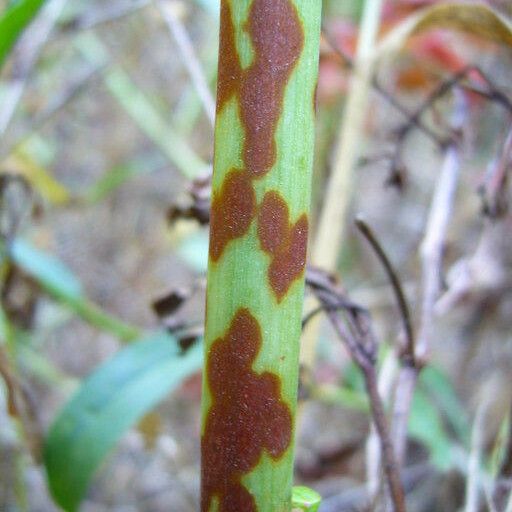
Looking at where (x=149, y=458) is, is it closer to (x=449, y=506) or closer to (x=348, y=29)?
(x=449, y=506)

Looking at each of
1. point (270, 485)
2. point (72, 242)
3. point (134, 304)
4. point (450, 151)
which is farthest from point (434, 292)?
point (72, 242)

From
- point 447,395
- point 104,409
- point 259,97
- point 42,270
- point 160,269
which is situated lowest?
point 447,395

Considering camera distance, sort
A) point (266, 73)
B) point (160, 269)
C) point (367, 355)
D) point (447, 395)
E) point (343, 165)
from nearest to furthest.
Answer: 1. point (266, 73)
2. point (367, 355)
3. point (343, 165)
4. point (447, 395)
5. point (160, 269)

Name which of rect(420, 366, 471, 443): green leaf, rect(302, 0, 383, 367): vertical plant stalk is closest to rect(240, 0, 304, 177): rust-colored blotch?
rect(302, 0, 383, 367): vertical plant stalk

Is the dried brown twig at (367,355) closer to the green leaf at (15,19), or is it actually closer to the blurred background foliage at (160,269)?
the blurred background foliage at (160,269)

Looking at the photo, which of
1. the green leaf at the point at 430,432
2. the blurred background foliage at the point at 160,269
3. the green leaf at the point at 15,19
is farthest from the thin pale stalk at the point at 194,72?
the green leaf at the point at 430,432

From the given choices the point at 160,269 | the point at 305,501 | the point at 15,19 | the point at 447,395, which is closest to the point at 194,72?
the point at 15,19

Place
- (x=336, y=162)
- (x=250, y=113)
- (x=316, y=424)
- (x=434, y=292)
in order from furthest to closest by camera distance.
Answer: (x=316, y=424) → (x=336, y=162) → (x=434, y=292) → (x=250, y=113)

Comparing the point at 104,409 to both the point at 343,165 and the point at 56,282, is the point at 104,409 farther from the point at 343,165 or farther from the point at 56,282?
the point at 343,165
